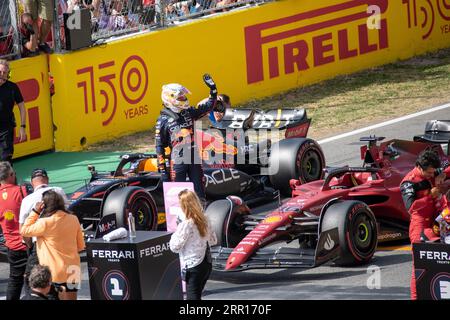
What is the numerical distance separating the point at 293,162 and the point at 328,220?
3.36 m

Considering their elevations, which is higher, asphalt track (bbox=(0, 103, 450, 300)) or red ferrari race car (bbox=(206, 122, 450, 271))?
red ferrari race car (bbox=(206, 122, 450, 271))

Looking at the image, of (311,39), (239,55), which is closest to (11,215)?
(239,55)

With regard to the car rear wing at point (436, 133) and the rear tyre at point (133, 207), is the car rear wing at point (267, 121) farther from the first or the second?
the rear tyre at point (133, 207)

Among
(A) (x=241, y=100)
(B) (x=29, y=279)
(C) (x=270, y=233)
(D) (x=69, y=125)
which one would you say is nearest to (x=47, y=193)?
(B) (x=29, y=279)

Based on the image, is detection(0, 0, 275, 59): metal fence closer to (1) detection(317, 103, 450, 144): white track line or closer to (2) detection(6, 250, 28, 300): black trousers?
(1) detection(317, 103, 450, 144): white track line

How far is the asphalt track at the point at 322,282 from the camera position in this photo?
12.0 m

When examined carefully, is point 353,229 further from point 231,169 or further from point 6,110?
point 6,110

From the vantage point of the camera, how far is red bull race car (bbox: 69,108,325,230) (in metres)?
14.7

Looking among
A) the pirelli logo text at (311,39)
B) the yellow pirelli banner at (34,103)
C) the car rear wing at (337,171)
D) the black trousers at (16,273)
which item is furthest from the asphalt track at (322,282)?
the pirelli logo text at (311,39)

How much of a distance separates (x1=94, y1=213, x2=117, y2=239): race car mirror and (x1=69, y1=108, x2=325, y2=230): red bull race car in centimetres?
35

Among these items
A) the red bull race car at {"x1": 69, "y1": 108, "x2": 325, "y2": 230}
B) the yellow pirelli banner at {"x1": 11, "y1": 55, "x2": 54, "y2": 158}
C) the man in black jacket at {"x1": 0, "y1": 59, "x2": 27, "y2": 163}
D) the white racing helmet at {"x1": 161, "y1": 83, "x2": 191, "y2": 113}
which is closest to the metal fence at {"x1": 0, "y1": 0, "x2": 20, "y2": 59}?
the yellow pirelli banner at {"x1": 11, "y1": 55, "x2": 54, "y2": 158}

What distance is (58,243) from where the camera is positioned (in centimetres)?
1090
